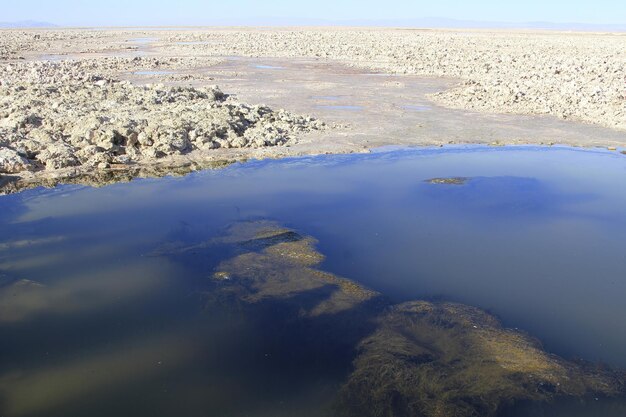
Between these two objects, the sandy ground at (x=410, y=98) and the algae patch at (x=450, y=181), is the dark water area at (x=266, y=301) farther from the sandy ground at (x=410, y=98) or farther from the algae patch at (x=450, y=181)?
the sandy ground at (x=410, y=98)

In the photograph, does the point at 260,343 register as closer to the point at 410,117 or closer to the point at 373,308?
the point at 373,308

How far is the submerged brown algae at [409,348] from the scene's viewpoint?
4.18 m

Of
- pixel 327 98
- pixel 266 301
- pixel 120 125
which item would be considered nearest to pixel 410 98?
pixel 327 98

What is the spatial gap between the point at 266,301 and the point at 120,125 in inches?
292

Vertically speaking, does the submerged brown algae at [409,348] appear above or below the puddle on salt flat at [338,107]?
below

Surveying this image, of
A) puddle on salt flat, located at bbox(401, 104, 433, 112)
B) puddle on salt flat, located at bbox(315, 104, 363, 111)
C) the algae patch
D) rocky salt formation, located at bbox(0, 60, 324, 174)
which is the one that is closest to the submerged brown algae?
the algae patch

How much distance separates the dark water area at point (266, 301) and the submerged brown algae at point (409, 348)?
0.14 metres

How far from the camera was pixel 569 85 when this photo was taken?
18.8 meters

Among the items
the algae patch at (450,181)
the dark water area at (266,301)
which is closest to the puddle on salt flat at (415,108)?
the dark water area at (266,301)

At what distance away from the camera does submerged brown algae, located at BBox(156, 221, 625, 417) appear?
13.7ft

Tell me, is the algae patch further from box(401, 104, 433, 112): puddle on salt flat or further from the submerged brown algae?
box(401, 104, 433, 112): puddle on salt flat

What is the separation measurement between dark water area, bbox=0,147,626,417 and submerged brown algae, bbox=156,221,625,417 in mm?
140

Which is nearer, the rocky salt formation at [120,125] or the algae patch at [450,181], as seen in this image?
the algae patch at [450,181]

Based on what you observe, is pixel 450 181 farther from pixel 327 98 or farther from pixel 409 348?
pixel 327 98
